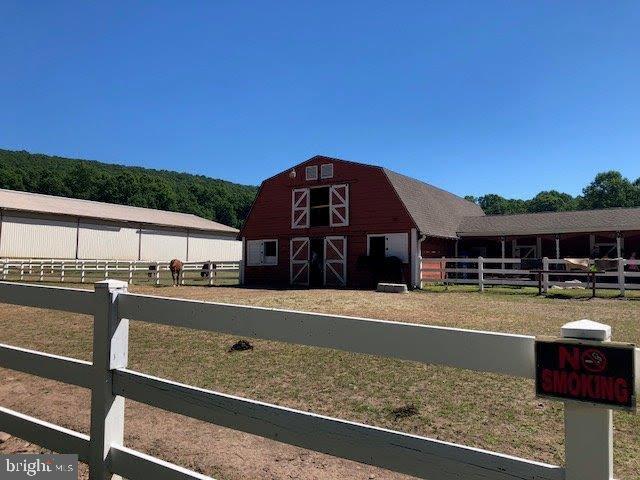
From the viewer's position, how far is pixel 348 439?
6.29ft

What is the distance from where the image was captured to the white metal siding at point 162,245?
133 ft

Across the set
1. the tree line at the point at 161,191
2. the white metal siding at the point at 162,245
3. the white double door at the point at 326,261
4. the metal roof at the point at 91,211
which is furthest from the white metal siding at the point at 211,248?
the white double door at the point at 326,261

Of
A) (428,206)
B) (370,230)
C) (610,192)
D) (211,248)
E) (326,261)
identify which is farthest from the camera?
(610,192)

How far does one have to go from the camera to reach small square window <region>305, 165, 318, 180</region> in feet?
75.0

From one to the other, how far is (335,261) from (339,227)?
1.70m

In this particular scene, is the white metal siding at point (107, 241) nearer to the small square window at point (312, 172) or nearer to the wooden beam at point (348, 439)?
the small square window at point (312, 172)

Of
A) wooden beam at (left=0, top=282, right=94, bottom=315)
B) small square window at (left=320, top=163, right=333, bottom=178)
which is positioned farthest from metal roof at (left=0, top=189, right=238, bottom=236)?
wooden beam at (left=0, top=282, right=94, bottom=315)

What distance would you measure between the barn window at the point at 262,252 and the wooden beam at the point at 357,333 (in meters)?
21.2

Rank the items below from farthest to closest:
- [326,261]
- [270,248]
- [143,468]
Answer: [270,248]
[326,261]
[143,468]

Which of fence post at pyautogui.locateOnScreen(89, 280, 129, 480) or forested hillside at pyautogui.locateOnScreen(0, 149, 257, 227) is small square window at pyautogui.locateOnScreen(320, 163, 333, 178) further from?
forested hillside at pyautogui.locateOnScreen(0, 149, 257, 227)

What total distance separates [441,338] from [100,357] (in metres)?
2.07

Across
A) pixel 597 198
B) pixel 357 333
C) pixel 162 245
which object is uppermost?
pixel 597 198

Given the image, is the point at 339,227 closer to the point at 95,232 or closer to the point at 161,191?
the point at 95,232

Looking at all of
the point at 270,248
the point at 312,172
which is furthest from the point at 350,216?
the point at 270,248
